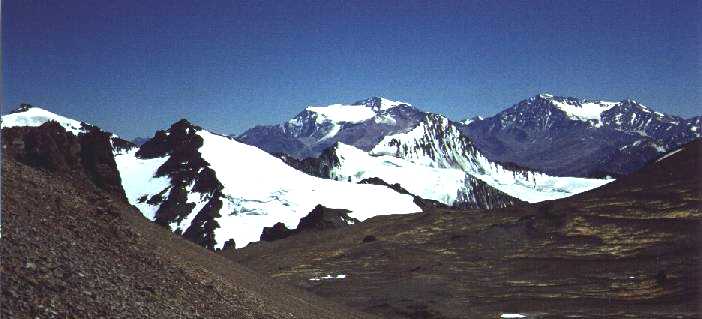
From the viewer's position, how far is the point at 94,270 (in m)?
21.9

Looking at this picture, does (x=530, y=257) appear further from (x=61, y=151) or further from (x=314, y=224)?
(x=314, y=224)

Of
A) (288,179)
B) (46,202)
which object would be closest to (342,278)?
(46,202)

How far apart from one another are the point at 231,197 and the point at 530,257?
107 metres

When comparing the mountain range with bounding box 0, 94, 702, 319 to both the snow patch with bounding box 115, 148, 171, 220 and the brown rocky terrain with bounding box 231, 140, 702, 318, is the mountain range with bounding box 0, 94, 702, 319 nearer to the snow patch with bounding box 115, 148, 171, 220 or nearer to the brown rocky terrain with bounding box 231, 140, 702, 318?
the brown rocky terrain with bounding box 231, 140, 702, 318

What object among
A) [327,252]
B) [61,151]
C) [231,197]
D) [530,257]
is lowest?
[327,252]

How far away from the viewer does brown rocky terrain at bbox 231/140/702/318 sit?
5028cm

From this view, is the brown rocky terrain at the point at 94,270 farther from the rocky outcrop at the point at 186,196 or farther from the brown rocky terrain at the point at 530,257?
the rocky outcrop at the point at 186,196

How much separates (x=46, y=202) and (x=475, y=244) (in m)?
68.3

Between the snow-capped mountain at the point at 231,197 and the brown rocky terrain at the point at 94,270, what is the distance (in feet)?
354

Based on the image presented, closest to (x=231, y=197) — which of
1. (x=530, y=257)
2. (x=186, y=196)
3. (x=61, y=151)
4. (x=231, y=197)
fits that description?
(x=231, y=197)

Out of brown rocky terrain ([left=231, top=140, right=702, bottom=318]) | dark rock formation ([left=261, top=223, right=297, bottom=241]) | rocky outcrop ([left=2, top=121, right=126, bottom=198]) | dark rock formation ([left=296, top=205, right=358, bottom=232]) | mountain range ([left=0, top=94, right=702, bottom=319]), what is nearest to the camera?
mountain range ([left=0, top=94, right=702, bottom=319])

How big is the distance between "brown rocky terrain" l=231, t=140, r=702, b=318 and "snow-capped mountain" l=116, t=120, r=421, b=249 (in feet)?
131

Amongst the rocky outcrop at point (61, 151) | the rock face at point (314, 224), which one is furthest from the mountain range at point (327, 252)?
the rock face at point (314, 224)

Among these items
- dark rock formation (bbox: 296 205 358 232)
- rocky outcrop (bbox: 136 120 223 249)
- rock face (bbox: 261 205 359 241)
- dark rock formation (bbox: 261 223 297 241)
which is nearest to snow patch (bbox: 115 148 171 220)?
rocky outcrop (bbox: 136 120 223 249)
